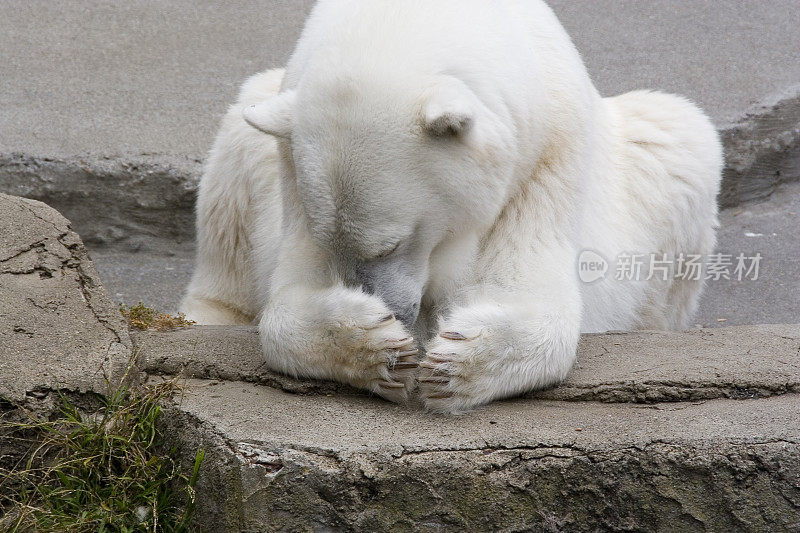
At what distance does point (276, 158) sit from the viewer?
3.78 metres

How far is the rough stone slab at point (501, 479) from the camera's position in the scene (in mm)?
2363

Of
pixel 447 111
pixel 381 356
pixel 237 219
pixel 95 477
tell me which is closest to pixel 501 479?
pixel 381 356

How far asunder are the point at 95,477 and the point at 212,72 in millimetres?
4525

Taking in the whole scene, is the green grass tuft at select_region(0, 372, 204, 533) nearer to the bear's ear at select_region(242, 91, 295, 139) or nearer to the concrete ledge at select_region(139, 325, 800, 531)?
the concrete ledge at select_region(139, 325, 800, 531)

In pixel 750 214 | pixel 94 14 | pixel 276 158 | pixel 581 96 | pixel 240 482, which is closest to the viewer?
pixel 240 482

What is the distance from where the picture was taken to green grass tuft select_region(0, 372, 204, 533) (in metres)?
2.54

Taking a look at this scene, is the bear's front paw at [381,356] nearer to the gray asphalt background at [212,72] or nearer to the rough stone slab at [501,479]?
the rough stone slab at [501,479]

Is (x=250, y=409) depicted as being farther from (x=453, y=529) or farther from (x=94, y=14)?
(x=94, y=14)

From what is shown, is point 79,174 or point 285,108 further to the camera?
point 79,174

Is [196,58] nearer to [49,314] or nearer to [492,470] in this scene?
[49,314]

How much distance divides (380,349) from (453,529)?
0.55 m

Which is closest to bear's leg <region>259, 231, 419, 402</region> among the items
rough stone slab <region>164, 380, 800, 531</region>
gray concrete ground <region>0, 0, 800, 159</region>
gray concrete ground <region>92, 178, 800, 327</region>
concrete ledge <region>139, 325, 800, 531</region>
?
concrete ledge <region>139, 325, 800, 531</region>

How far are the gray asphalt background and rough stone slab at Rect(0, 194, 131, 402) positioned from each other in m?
2.16

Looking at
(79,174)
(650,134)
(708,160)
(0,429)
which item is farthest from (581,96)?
(79,174)
